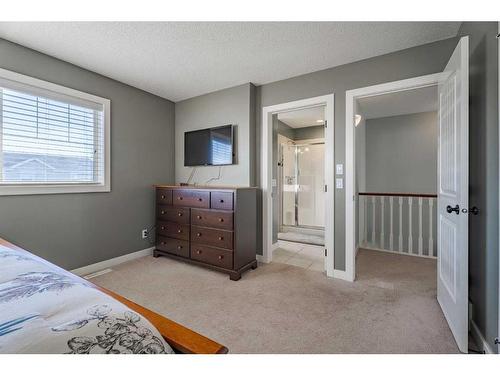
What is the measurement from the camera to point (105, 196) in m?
2.84

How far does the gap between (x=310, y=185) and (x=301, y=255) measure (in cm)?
217

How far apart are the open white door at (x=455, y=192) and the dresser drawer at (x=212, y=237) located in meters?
1.86

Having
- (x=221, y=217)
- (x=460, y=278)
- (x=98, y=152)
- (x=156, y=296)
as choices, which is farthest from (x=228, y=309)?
(x=98, y=152)

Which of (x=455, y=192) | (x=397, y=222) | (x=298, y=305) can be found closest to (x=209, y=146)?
(x=298, y=305)

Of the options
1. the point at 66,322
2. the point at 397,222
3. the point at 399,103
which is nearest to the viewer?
the point at 66,322

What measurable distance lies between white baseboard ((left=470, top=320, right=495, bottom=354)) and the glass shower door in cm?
339

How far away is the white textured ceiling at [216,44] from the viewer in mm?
1915

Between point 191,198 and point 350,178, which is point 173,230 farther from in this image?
point 350,178

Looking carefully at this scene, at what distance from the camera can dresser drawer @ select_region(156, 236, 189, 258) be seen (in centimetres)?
292

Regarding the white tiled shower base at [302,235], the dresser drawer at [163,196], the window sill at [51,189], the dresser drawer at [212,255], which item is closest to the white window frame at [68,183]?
the window sill at [51,189]

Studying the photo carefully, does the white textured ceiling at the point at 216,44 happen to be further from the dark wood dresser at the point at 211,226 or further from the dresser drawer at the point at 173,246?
the dresser drawer at the point at 173,246

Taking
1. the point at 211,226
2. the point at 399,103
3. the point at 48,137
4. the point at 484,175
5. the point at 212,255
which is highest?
the point at 399,103
